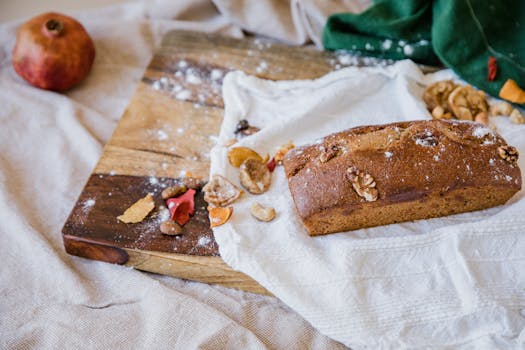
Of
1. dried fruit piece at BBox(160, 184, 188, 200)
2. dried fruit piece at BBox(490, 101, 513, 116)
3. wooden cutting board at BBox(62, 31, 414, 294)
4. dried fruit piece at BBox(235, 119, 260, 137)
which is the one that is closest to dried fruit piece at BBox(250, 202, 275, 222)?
wooden cutting board at BBox(62, 31, 414, 294)

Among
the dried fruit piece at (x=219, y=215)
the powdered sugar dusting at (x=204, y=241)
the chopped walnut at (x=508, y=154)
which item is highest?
the chopped walnut at (x=508, y=154)

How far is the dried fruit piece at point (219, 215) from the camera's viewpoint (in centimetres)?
169

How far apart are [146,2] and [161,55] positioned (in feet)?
1.40

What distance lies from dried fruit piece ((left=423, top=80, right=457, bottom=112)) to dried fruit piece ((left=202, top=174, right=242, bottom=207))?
884 millimetres

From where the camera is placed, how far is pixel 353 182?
5.32ft

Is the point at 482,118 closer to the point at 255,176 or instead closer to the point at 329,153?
the point at 329,153

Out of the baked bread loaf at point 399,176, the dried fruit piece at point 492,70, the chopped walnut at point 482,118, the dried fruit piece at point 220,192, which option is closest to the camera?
the baked bread loaf at point 399,176

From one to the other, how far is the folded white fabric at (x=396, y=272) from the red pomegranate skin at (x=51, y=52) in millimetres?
880

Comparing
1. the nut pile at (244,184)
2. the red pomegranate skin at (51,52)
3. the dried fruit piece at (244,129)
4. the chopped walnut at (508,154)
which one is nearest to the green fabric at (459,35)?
the chopped walnut at (508,154)

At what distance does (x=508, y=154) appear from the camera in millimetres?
1706

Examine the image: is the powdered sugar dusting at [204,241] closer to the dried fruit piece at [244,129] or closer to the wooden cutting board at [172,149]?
the wooden cutting board at [172,149]

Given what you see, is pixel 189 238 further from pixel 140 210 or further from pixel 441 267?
pixel 441 267

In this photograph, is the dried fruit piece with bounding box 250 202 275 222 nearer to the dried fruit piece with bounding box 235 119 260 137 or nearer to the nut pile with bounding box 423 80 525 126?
the dried fruit piece with bounding box 235 119 260 137

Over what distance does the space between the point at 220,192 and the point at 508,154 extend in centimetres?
94
